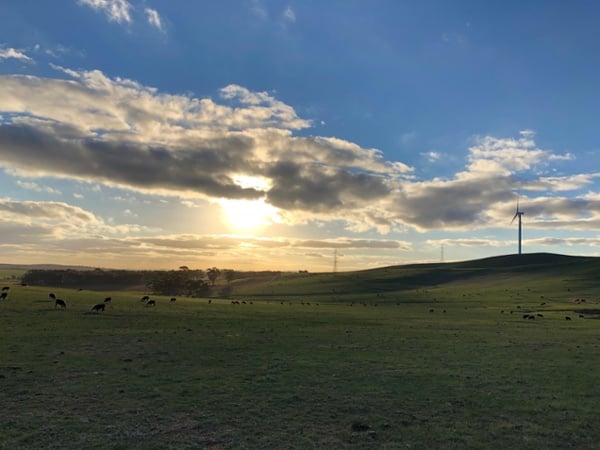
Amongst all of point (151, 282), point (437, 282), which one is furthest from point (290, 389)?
point (437, 282)

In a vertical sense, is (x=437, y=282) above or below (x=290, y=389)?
above

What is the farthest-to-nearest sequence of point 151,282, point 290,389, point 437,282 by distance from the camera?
1. point 437,282
2. point 151,282
3. point 290,389

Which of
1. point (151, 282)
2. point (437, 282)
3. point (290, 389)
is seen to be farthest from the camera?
point (437, 282)

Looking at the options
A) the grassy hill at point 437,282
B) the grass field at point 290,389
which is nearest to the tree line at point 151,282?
the grassy hill at point 437,282

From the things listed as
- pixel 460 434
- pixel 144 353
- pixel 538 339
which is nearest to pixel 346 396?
pixel 460 434

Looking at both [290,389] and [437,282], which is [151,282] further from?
[290,389]

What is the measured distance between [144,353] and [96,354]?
2.32 m

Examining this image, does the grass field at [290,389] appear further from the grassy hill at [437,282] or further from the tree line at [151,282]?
the tree line at [151,282]

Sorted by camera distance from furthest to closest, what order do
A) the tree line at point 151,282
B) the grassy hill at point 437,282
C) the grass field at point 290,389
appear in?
the tree line at point 151,282, the grassy hill at point 437,282, the grass field at point 290,389

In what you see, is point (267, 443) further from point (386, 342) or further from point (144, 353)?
point (386, 342)

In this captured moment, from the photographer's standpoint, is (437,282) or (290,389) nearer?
(290,389)

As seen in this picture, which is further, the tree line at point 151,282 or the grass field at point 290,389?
the tree line at point 151,282

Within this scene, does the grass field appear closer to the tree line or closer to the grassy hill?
the grassy hill

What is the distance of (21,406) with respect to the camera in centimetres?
1471
